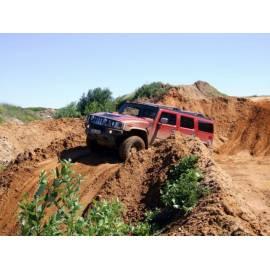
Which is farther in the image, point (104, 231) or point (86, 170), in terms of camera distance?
point (86, 170)

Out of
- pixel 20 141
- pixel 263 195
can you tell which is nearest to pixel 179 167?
pixel 263 195

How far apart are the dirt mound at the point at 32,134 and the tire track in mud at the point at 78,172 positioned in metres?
10.2

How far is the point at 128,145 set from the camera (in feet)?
48.5

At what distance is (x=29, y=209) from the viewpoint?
16.7 feet

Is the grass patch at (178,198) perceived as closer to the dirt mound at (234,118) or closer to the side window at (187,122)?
the side window at (187,122)

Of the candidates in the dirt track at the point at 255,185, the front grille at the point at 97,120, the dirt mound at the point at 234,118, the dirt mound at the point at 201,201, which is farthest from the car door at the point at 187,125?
the dirt mound at the point at 234,118

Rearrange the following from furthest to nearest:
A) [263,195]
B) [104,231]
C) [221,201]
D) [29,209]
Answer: [263,195] → [221,201] → [104,231] → [29,209]

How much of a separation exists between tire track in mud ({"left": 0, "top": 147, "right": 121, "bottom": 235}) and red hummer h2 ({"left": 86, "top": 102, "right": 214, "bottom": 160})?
1.78ft

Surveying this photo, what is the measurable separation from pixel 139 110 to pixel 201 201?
6545 mm

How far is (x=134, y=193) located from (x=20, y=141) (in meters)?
16.5

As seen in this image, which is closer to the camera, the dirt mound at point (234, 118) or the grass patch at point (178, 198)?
the grass patch at point (178, 198)

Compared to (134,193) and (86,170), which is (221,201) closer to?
(134,193)

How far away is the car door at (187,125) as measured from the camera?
54.6ft

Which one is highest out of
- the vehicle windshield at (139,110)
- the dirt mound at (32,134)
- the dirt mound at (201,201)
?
the vehicle windshield at (139,110)
